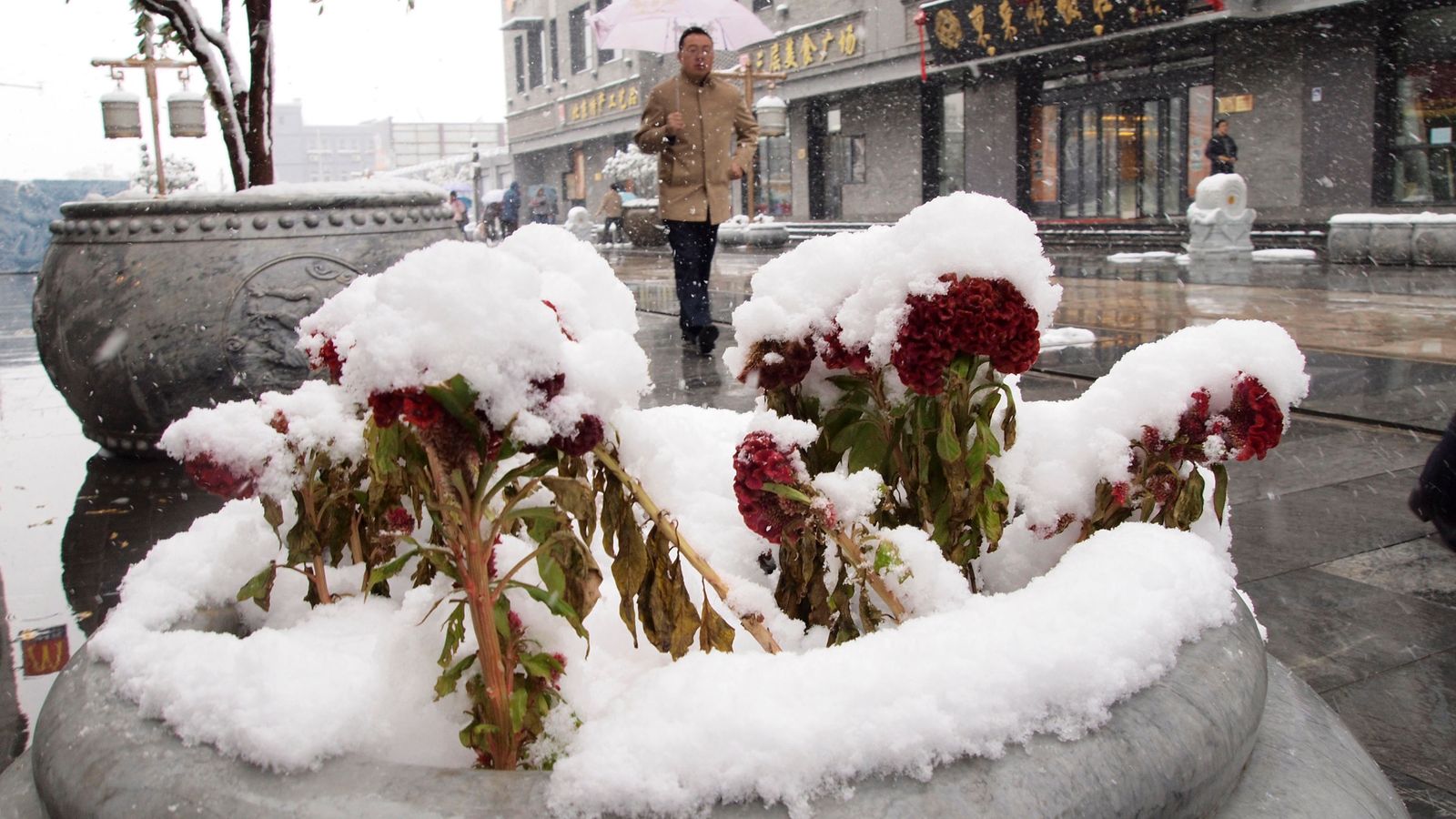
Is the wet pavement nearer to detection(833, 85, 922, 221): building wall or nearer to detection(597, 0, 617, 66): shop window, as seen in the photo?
detection(833, 85, 922, 221): building wall

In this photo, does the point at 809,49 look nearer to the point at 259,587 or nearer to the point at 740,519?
the point at 740,519

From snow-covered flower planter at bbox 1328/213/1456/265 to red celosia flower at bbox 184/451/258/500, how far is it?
14.2m

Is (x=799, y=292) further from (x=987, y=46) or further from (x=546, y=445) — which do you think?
(x=987, y=46)

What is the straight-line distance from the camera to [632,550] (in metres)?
1.26

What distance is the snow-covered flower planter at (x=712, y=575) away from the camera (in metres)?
1.04

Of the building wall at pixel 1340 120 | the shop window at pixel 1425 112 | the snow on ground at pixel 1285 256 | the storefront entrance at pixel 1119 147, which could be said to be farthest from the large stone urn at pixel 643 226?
the shop window at pixel 1425 112

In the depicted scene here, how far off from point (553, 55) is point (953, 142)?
20.7m

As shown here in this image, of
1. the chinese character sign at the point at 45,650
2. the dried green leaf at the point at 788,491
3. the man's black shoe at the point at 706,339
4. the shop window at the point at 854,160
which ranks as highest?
the shop window at the point at 854,160

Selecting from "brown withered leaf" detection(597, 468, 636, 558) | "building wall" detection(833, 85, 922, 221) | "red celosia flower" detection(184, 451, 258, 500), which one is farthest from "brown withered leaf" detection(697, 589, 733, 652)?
"building wall" detection(833, 85, 922, 221)

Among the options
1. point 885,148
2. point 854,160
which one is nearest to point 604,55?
point 854,160

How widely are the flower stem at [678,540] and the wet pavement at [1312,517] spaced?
3.94ft

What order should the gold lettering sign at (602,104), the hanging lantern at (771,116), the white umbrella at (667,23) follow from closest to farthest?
1. the white umbrella at (667,23)
2. the hanging lantern at (771,116)
3. the gold lettering sign at (602,104)

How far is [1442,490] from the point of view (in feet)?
9.14

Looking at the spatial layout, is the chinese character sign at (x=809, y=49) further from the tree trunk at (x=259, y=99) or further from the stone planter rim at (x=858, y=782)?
the stone planter rim at (x=858, y=782)
